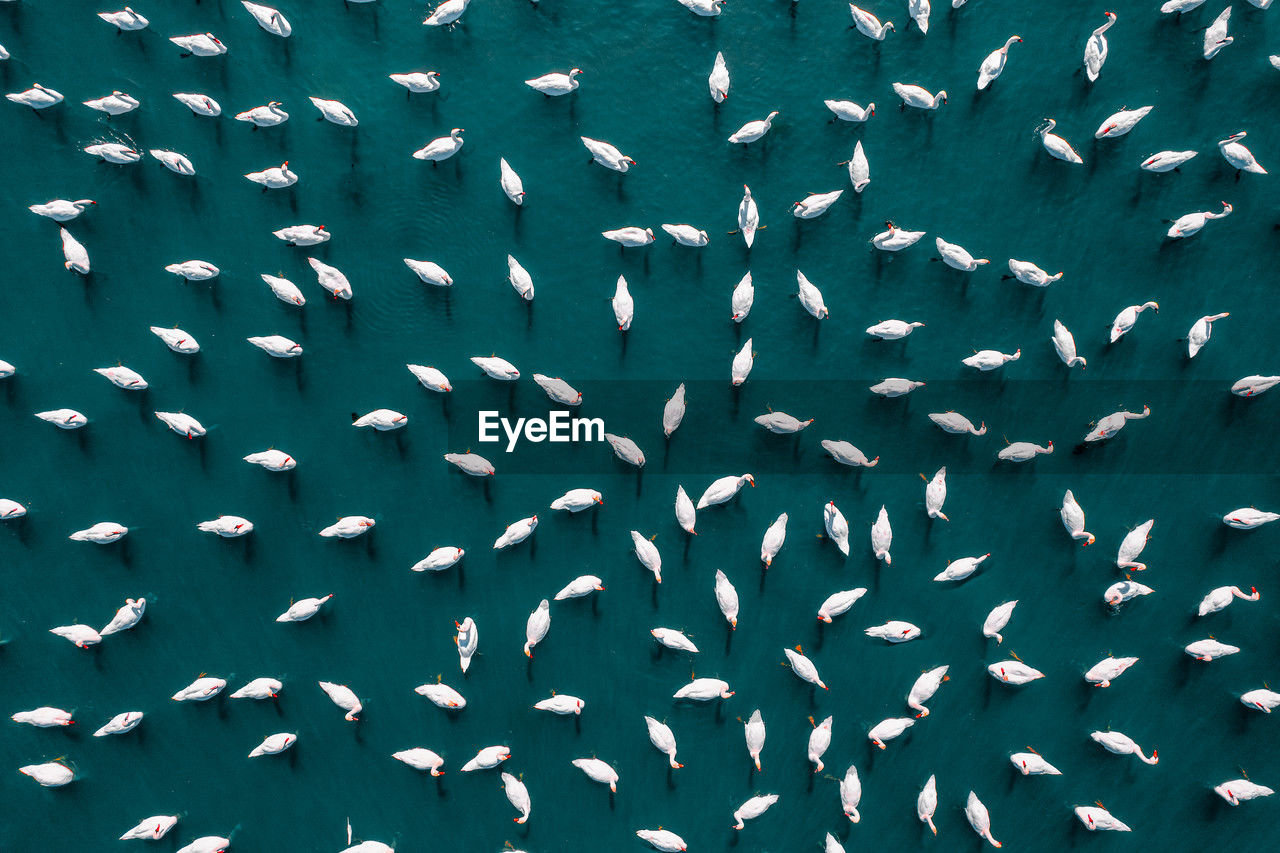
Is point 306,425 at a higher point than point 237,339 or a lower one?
lower

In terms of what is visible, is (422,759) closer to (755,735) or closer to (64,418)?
(755,735)

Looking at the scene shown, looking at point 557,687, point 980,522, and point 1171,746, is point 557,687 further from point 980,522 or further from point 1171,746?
point 1171,746

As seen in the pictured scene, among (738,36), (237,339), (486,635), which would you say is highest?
(738,36)

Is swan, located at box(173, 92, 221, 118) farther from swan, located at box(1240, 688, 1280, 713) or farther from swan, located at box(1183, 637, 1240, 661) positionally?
swan, located at box(1240, 688, 1280, 713)

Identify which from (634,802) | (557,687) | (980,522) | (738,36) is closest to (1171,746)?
(980,522)

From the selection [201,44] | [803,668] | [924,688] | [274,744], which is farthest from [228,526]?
[924,688]

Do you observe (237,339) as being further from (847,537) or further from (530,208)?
(847,537)

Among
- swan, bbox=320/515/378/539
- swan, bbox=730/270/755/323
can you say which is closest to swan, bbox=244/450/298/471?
swan, bbox=320/515/378/539

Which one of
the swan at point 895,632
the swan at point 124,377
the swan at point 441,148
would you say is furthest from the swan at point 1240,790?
the swan at point 124,377
